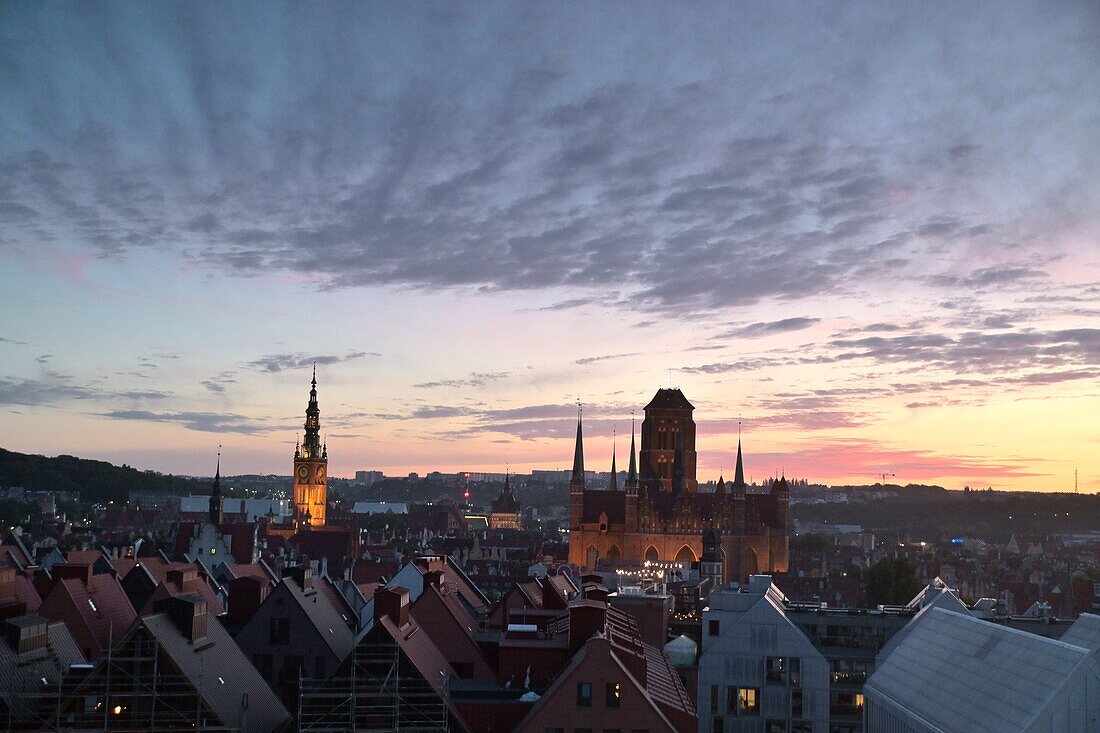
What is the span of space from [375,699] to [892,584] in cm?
7846

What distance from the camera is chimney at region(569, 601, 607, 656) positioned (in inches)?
1545

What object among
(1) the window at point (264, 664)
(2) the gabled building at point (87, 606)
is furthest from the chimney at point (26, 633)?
(1) the window at point (264, 664)

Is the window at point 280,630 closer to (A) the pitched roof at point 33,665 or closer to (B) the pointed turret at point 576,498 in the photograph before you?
(A) the pitched roof at point 33,665

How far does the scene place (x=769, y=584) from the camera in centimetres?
6606

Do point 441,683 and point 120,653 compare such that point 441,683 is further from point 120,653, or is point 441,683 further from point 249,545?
point 249,545

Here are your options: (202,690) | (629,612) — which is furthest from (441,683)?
(629,612)

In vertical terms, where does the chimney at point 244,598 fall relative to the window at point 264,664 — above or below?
above

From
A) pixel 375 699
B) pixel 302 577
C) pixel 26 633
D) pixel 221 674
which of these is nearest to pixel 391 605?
pixel 375 699

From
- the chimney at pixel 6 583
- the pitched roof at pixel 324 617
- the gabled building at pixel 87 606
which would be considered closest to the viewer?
the chimney at pixel 6 583

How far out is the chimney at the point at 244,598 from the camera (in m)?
52.9

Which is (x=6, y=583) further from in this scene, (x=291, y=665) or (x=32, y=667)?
(x=291, y=665)

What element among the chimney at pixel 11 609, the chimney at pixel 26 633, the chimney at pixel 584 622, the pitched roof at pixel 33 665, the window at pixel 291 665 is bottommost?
the window at pixel 291 665

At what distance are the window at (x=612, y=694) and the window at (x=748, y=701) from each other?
63.4ft

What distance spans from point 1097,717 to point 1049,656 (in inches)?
104
